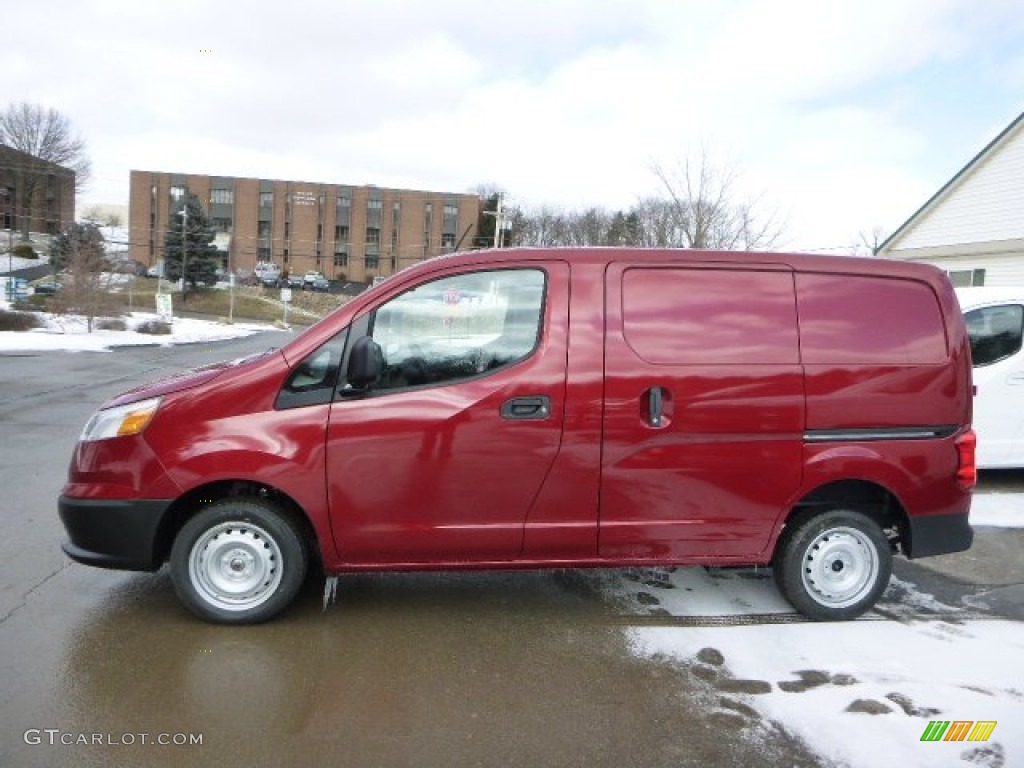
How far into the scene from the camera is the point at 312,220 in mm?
96500

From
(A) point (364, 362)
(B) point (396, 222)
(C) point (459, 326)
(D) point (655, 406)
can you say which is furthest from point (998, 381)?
(B) point (396, 222)

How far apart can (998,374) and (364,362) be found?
608 cm

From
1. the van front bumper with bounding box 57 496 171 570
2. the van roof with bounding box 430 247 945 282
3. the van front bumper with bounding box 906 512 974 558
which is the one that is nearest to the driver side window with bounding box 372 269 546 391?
the van roof with bounding box 430 247 945 282

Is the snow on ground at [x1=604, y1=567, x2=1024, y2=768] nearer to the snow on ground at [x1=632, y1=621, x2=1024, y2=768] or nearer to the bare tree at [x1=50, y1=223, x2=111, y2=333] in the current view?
the snow on ground at [x1=632, y1=621, x2=1024, y2=768]

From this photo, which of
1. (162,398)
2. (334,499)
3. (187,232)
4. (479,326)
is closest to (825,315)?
(479,326)

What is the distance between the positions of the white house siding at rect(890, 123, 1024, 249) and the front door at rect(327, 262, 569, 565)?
48.0ft

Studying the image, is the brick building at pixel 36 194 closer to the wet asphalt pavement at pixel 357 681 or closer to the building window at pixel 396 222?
the building window at pixel 396 222

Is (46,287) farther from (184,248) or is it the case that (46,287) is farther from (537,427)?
(537,427)

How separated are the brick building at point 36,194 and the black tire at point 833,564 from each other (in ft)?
300

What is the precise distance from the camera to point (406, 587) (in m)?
4.64

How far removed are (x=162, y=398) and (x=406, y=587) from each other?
1752mm

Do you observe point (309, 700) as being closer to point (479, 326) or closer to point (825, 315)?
point (479, 326)

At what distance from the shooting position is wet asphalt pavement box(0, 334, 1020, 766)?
9.84 feet

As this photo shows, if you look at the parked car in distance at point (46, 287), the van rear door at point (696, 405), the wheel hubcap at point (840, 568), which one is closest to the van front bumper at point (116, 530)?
the van rear door at point (696, 405)
